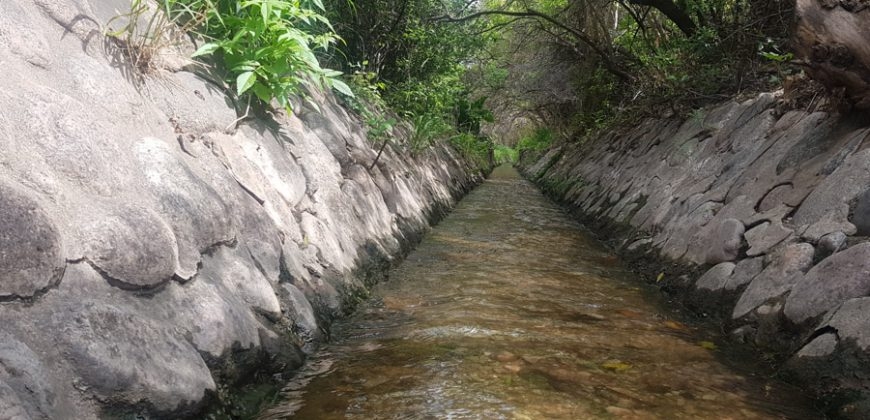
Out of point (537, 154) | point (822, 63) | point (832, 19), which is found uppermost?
point (832, 19)

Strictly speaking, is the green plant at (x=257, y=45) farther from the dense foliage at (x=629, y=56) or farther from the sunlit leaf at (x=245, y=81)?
the dense foliage at (x=629, y=56)

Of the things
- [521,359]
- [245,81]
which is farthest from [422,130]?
[521,359]

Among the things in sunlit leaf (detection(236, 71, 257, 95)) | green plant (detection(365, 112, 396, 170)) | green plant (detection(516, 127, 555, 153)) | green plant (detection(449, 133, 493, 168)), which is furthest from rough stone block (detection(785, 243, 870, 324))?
green plant (detection(516, 127, 555, 153))

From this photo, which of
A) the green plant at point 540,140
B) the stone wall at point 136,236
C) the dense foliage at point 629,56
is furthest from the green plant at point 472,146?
the stone wall at point 136,236

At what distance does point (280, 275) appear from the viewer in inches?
114

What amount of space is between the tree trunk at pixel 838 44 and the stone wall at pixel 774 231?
0.96 feet

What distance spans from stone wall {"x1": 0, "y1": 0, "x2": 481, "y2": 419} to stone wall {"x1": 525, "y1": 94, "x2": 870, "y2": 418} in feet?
7.37

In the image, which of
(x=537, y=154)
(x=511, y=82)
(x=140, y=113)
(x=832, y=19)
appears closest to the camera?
(x=140, y=113)

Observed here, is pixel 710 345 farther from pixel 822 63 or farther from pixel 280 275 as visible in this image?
pixel 280 275

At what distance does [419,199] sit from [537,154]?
66.3 feet

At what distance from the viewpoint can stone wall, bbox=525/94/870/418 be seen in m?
2.53

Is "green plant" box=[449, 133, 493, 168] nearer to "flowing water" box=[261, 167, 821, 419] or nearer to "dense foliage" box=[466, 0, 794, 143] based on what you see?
"dense foliage" box=[466, 0, 794, 143]

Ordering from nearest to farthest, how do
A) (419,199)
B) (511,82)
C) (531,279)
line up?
(531,279) → (419,199) → (511,82)

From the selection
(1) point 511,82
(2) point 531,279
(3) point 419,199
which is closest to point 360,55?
(3) point 419,199
